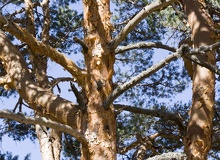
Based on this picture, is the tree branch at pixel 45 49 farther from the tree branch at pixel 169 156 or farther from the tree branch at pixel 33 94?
the tree branch at pixel 169 156

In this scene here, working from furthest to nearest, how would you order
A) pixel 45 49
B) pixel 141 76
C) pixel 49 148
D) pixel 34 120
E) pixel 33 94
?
pixel 49 148 < pixel 33 94 < pixel 45 49 < pixel 141 76 < pixel 34 120

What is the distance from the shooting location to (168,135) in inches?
224

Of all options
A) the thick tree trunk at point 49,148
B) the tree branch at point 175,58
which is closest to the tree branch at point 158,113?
the tree branch at point 175,58

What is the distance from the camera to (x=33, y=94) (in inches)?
164

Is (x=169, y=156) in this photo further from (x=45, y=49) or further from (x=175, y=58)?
(x=45, y=49)

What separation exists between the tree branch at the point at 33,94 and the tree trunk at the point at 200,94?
1238 mm

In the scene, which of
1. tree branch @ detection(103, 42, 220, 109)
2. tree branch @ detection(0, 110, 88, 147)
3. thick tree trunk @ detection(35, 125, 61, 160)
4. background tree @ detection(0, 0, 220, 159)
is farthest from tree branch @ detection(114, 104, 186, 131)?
thick tree trunk @ detection(35, 125, 61, 160)

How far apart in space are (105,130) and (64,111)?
1.34ft

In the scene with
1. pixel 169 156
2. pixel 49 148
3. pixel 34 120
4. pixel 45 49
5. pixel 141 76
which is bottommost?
pixel 34 120

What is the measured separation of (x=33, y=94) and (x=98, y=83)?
2.10ft

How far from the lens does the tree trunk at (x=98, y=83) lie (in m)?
3.74

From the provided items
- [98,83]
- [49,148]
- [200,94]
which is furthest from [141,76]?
[49,148]

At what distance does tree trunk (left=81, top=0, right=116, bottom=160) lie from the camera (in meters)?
3.74

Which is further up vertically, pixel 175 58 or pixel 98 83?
pixel 98 83
